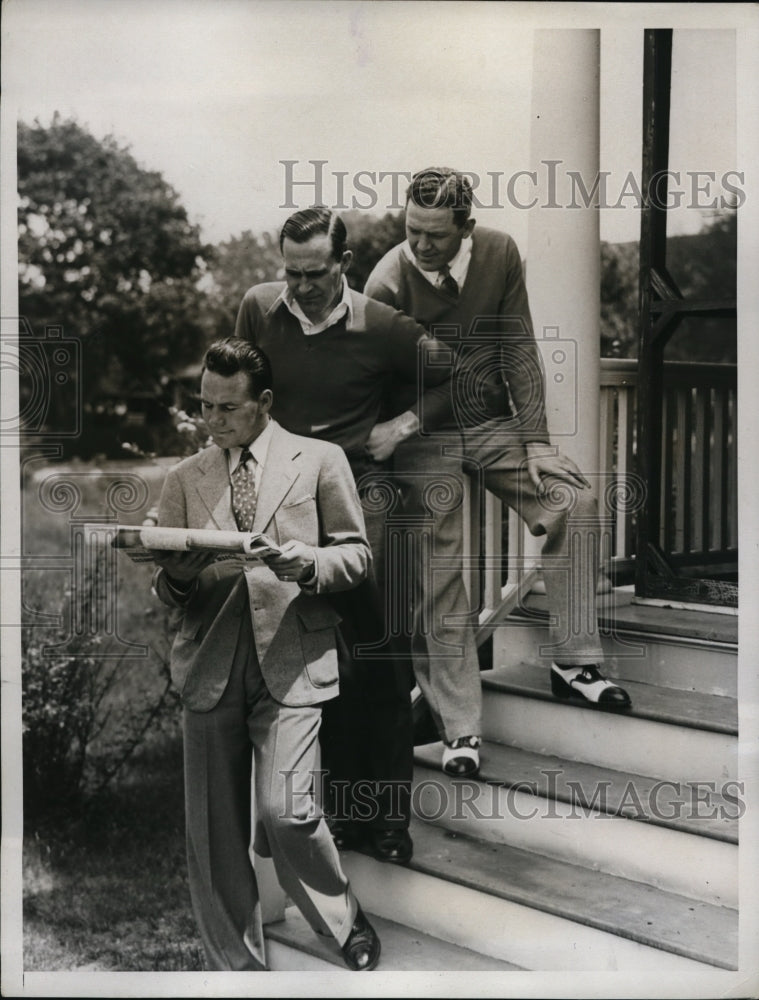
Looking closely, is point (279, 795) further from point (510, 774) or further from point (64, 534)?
point (64, 534)

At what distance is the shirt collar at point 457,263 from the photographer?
3.96 m

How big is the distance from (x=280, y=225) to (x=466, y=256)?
1.99ft

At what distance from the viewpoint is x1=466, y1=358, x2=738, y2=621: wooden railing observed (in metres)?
4.10

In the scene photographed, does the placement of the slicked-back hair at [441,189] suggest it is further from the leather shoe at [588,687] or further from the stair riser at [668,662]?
the leather shoe at [588,687]

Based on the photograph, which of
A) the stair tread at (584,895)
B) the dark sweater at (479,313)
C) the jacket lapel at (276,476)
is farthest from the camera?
the dark sweater at (479,313)

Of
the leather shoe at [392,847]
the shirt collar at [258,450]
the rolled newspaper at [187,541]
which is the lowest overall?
the leather shoe at [392,847]

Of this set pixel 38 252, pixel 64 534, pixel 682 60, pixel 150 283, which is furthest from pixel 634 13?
pixel 64 534

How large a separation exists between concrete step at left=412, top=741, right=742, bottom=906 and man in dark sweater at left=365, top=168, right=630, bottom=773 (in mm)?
119

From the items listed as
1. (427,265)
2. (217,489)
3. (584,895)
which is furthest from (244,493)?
(584,895)

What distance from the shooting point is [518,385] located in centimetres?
400

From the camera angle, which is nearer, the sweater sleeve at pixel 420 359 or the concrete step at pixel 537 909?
the concrete step at pixel 537 909

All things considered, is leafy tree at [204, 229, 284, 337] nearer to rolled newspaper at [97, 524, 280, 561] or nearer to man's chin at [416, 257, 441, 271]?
man's chin at [416, 257, 441, 271]

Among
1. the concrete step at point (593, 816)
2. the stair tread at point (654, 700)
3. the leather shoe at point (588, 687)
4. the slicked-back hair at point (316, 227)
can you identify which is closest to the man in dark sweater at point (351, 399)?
the slicked-back hair at point (316, 227)

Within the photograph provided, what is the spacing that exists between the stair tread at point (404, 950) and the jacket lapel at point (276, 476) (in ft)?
4.42
